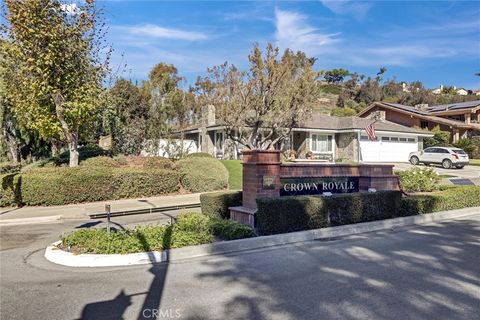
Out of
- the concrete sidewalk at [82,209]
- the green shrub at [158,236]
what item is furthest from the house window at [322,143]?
the green shrub at [158,236]

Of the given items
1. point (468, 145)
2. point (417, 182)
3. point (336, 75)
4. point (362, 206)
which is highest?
point (336, 75)

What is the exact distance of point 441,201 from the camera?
1154 cm

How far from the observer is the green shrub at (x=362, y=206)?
907 centimetres

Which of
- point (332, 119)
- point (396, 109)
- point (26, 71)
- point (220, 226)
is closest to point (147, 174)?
point (26, 71)

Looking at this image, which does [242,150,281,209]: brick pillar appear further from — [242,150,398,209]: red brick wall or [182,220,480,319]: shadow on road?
[182,220,480,319]: shadow on road

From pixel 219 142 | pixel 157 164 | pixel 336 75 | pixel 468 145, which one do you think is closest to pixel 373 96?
pixel 336 75

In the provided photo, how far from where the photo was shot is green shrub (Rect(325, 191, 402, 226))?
357 inches

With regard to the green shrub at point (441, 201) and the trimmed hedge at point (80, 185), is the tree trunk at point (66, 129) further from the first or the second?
the green shrub at point (441, 201)

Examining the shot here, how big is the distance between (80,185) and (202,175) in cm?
513

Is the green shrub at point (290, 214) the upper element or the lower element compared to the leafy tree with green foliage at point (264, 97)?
lower

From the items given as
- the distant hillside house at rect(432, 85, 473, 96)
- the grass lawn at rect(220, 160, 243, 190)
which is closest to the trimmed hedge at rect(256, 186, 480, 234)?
the grass lawn at rect(220, 160, 243, 190)

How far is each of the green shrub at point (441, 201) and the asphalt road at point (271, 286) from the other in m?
2.98

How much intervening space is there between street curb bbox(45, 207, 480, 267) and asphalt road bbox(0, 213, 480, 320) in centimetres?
21

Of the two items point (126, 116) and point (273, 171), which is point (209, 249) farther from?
point (126, 116)
